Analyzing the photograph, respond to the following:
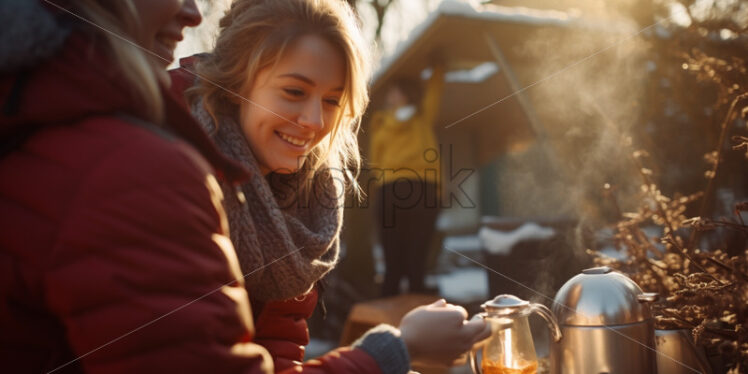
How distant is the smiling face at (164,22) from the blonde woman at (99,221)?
183 mm

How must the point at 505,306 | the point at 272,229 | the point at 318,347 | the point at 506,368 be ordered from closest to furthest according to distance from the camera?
the point at 505,306
the point at 506,368
the point at 272,229
the point at 318,347

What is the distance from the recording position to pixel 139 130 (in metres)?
0.89

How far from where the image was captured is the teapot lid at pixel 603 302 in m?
1.48

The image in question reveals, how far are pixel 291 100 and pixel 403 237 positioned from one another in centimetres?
328

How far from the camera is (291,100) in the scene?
76.9 inches

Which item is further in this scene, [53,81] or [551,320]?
[551,320]

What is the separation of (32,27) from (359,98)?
136cm

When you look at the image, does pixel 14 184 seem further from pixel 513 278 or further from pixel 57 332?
pixel 513 278

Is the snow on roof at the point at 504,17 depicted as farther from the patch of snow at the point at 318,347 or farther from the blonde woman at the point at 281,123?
the patch of snow at the point at 318,347

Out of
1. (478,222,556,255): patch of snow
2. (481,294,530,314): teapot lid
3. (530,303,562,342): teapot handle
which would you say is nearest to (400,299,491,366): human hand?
(481,294,530,314): teapot lid

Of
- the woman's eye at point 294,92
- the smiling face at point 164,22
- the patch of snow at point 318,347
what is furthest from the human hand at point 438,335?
the patch of snow at point 318,347

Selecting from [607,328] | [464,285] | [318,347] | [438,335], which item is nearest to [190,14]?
[438,335]


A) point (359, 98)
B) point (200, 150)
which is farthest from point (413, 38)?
point (200, 150)

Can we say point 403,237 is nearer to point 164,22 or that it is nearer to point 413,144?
point 413,144
